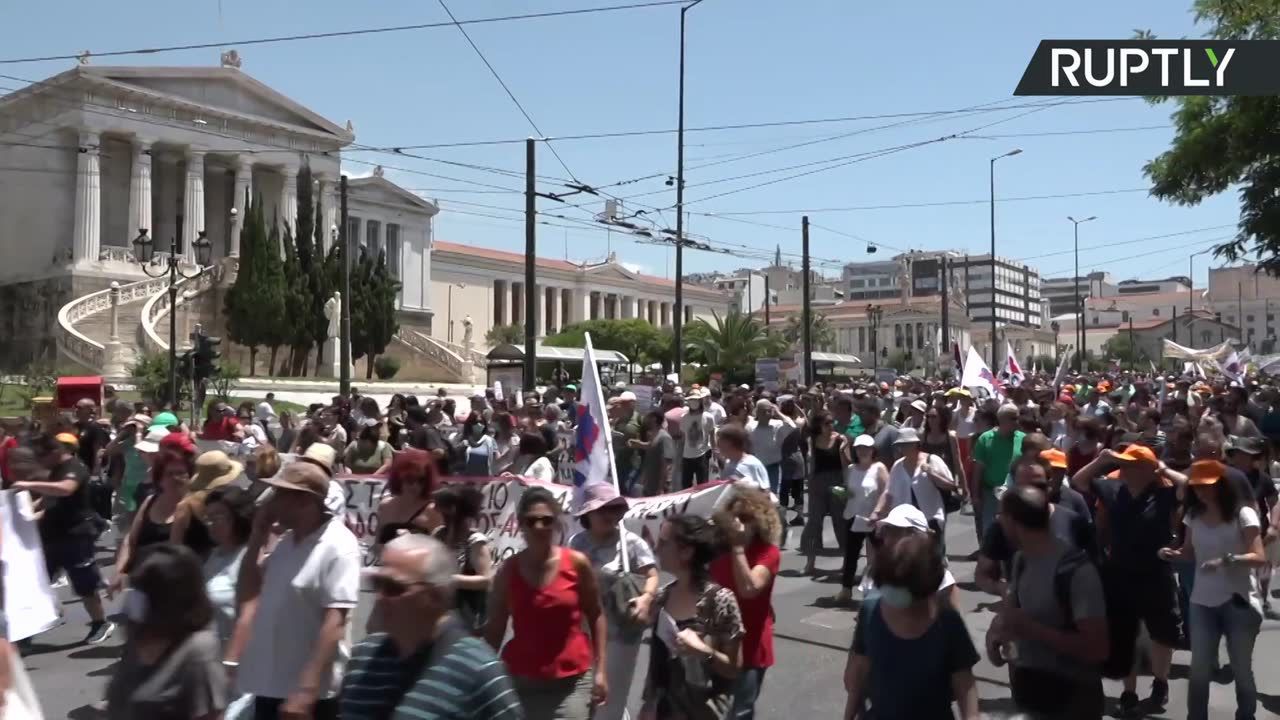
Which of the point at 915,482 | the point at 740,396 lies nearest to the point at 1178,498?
the point at 915,482

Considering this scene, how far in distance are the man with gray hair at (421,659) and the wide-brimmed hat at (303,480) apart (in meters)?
1.00

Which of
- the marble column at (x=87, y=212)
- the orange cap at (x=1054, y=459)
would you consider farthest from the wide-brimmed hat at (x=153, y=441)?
the marble column at (x=87, y=212)

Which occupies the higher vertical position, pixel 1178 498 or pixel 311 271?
pixel 311 271

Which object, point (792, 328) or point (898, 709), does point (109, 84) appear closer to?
point (792, 328)

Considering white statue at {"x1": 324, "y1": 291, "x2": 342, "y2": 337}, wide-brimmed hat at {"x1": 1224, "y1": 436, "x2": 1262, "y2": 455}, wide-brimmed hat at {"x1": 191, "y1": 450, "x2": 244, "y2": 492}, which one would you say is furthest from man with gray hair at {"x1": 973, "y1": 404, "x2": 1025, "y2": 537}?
white statue at {"x1": 324, "y1": 291, "x2": 342, "y2": 337}

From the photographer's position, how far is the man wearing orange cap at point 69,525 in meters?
8.63

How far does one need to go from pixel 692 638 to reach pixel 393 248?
81.1 meters

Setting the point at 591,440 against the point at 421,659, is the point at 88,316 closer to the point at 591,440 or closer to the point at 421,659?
the point at 591,440

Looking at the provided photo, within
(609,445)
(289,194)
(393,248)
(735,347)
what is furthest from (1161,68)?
(393,248)

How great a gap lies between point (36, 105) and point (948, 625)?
64.3m

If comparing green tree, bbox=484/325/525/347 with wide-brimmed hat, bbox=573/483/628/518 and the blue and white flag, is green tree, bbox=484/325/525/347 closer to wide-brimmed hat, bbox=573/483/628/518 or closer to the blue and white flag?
the blue and white flag

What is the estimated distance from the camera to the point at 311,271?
173 ft

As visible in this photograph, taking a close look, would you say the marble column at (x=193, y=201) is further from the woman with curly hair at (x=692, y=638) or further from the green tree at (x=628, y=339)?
the woman with curly hair at (x=692, y=638)

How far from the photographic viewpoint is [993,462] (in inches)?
419
